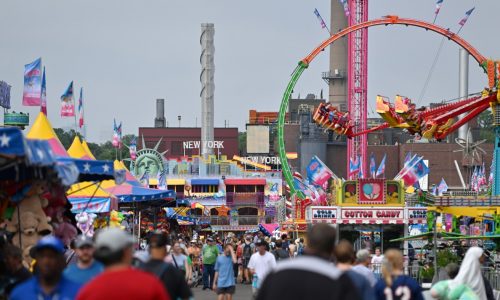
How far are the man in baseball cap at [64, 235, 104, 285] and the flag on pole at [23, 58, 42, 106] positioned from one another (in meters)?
18.0

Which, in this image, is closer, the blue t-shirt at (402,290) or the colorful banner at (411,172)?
the blue t-shirt at (402,290)

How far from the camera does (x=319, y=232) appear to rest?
25.7ft

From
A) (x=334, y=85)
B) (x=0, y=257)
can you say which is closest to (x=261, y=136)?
(x=334, y=85)

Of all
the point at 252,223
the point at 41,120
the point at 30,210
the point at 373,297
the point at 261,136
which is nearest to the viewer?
the point at 373,297

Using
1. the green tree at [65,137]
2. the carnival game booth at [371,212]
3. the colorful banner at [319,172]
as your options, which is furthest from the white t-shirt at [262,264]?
the green tree at [65,137]

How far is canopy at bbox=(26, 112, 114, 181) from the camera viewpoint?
17.7m

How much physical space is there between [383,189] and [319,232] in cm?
3624

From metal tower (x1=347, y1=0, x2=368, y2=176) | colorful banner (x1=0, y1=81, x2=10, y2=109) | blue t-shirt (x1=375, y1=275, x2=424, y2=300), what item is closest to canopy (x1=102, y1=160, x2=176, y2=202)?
blue t-shirt (x1=375, y1=275, x2=424, y2=300)

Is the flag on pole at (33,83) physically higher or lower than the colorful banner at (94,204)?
higher

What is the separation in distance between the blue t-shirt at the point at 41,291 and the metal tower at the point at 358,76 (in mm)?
86685

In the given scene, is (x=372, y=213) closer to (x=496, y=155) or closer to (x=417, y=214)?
(x=417, y=214)

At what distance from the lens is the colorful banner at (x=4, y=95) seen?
59.4m

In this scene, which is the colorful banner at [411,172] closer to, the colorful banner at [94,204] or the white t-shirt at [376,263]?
the white t-shirt at [376,263]

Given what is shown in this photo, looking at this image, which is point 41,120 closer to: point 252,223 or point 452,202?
point 452,202
